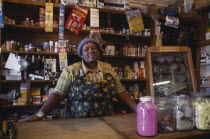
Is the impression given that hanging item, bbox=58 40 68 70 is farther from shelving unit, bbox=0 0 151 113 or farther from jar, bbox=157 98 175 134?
jar, bbox=157 98 175 134

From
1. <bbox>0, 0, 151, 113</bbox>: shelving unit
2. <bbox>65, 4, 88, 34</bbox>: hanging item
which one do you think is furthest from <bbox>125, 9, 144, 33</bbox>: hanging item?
<bbox>65, 4, 88, 34</bbox>: hanging item

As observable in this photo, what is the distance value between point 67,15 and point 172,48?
2.31 metres

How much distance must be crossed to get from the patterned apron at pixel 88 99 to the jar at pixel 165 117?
2.49 ft

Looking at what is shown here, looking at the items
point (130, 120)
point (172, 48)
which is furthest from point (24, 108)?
point (172, 48)

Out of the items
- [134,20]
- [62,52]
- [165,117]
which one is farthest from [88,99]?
[134,20]

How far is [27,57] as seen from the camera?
3152mm

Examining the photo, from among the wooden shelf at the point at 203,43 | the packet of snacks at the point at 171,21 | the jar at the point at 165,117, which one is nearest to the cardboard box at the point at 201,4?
the packet of snacks at the point at 171,21

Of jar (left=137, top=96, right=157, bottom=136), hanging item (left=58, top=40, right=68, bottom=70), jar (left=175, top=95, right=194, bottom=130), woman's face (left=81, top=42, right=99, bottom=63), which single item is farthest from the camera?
hanging item (left=58, top=40, right=68, bottom=70)

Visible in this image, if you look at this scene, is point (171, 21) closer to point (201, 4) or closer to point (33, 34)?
point (201, 4)

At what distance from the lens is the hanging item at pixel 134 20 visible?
3600 mm

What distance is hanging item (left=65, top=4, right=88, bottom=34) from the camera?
10.6ft

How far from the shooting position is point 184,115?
1.07 m

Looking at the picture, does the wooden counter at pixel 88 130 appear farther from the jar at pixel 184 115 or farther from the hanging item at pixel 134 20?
the hanging item at pixel 134 20

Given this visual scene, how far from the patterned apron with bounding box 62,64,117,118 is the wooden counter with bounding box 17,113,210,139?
334 mm
